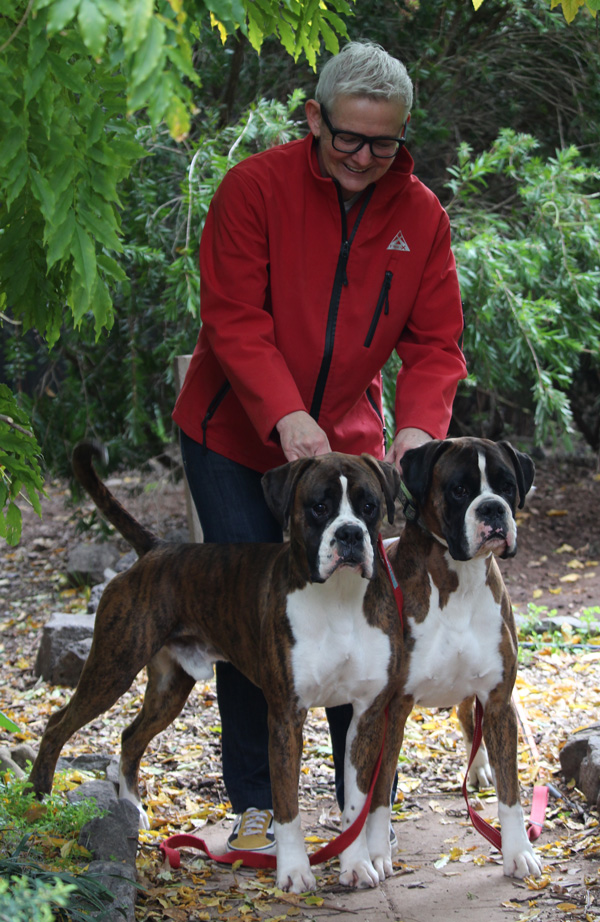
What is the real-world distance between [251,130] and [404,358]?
9.74ft

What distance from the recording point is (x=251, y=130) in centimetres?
611

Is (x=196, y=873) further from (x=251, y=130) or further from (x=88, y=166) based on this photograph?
(x=251, y=130)

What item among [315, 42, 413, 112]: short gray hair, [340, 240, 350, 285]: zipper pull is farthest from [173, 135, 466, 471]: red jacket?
[315, 42, 413, 112]: short gray hair

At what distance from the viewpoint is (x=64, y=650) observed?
5.89m

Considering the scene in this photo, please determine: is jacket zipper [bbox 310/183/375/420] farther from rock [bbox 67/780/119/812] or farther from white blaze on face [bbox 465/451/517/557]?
rock [bbox 67/780/119/812]

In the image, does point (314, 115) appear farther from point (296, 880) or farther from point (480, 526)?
point (296, 880)

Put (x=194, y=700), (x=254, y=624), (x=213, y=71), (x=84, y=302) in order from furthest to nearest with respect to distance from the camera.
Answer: (x=213, y=71) < (x=194, y=700) < (x=254, y=624) < (x=84, y=302)

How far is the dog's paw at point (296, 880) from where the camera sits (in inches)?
126

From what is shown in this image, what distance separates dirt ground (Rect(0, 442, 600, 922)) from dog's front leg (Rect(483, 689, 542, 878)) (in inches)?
2.6

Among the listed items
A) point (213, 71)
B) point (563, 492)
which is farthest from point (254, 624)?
point (563, 492)

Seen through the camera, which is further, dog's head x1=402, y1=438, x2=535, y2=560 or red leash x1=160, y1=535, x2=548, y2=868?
red leash x1=160, y1=535, x2=548, y2=868

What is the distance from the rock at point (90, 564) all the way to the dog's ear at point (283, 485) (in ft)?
16.3

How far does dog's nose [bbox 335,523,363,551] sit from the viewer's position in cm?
303

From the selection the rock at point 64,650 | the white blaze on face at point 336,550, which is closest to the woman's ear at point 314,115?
the white blaze on face at point 336,550
